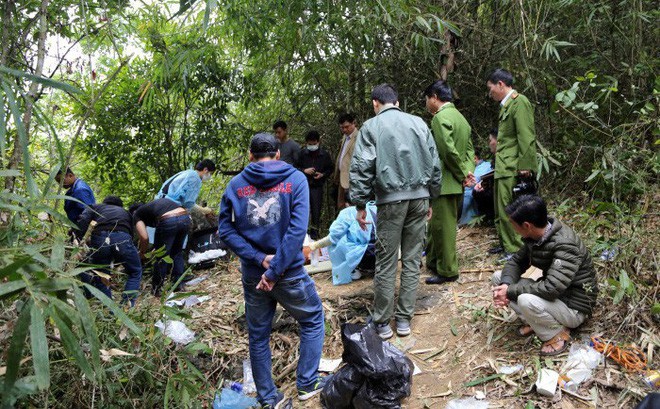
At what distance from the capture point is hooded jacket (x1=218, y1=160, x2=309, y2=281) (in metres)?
3.36

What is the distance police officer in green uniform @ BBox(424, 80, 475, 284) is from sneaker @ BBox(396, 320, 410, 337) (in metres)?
0.83

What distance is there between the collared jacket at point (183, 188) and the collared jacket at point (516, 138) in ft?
10.7

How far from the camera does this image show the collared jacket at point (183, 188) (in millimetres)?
5789

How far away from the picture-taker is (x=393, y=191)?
3969 mm

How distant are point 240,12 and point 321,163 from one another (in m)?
2.33

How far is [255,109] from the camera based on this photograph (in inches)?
324

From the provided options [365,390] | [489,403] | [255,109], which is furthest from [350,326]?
[255,109]

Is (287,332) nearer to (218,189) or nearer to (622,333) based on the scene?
(622,333)

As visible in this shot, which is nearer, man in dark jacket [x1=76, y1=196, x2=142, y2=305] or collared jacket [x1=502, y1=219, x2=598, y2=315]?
collared jacket [x1=502, y1=219, x2=598, y2=315]

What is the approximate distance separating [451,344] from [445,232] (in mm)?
1097

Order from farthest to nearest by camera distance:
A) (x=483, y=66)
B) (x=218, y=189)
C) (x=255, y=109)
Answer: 1. (x=218, y=189)
2. (x=255, y=109)
3. (x=483, y=66)

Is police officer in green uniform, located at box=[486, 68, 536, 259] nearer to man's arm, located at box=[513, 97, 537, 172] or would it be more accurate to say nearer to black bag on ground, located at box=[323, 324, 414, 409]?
man's arm, located at box=[513, 97, 537, 172]

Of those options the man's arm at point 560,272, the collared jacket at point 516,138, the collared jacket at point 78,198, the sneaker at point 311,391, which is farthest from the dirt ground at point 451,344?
the collared jacket at point 78,198

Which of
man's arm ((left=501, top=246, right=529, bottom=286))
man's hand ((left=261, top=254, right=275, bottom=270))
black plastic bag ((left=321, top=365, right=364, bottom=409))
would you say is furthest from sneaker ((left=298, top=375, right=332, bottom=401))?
man's arm ((left=501, top=246, right=529, bottom=286))
